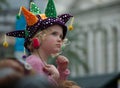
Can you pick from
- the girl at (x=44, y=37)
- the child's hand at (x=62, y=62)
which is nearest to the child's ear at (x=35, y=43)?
the girl at (x=44, y=37)

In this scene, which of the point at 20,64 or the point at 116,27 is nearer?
the point at 20,64

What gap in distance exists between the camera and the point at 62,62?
118 inches

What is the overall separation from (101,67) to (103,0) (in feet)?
15.5

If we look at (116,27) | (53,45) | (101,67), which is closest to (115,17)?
(116,27)

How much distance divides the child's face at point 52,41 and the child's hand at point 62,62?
5 centimetres

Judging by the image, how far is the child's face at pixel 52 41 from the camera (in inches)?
117

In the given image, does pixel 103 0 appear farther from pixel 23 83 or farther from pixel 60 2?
pixel 23 83

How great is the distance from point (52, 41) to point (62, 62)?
0.13m

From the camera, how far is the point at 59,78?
9.71 ft

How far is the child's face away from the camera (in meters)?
2.98

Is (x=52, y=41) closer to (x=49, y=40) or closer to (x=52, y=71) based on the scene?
(x=49, y=40)

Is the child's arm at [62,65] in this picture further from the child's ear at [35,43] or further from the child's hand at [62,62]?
the child's ear at [35,43]

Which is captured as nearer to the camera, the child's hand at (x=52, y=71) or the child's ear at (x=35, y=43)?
the child's hand at (x=52, y=71)

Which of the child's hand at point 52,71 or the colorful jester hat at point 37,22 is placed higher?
the colorful jester hat at point 37,22
